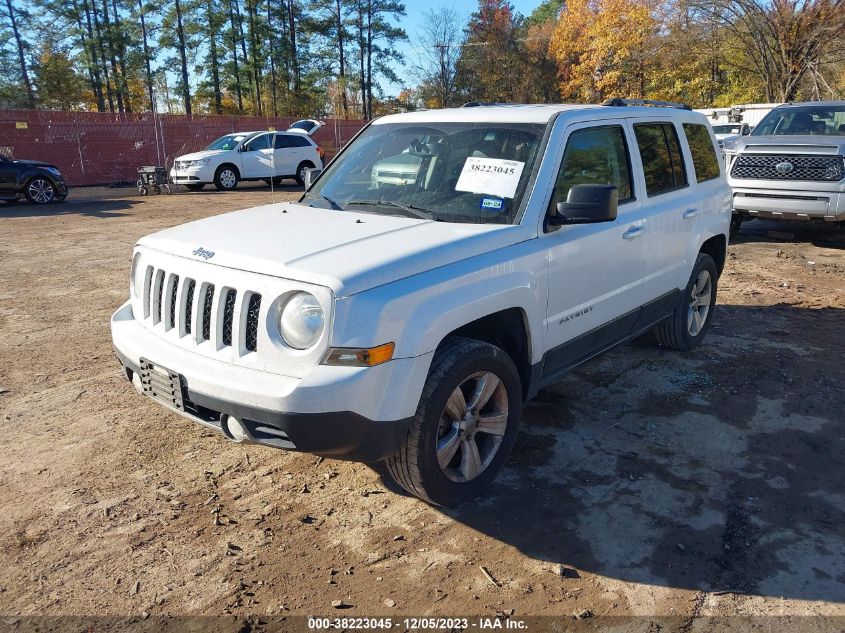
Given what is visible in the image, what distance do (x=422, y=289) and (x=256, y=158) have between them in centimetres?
1880

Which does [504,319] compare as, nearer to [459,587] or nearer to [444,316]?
[444,316]

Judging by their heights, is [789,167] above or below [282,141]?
below

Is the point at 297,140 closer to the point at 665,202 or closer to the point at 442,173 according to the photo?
the point at 665,202

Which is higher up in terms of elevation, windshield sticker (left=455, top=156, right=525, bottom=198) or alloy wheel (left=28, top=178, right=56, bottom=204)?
windshield sticker (left=455, top=156, right=525, bottom=198)

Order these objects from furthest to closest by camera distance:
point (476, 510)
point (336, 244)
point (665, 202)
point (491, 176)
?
1. point (665, 202)
2. point (491, 176)
3. point (476, 510)
4. point (336, 244)

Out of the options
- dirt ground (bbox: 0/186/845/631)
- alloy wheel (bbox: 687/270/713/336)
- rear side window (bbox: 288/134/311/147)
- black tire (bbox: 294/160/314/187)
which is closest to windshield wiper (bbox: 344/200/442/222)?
dirt ground (bbox: 0/186/845/631)

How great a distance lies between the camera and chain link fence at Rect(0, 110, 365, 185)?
68.2ft

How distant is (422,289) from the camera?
2840mm

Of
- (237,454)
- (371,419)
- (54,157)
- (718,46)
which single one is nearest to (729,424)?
(371,419)

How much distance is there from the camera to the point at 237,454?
3.84m

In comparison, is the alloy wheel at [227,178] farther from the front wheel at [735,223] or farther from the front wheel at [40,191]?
the front wheel at [735,223]

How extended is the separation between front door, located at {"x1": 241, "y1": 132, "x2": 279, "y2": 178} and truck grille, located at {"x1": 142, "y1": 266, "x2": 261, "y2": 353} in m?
17.7

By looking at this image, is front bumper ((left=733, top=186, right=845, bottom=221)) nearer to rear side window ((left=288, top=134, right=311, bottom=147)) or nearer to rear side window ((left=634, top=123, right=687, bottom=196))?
rear side window ((left=634, top=123, right=687, bottom=196))

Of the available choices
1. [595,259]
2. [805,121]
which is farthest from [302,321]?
[805,121]
